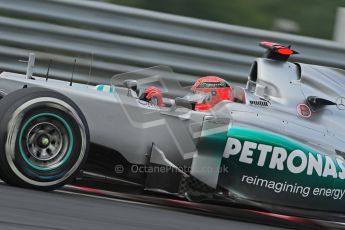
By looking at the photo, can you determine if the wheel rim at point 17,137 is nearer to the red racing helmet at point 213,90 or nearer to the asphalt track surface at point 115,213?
the asphalt track surface at point 115,213

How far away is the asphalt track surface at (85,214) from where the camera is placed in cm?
434

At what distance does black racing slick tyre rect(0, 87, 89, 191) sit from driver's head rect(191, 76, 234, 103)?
1.37 metres

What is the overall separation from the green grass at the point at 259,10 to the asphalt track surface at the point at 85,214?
491cm

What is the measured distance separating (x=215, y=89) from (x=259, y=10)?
4.54 meters

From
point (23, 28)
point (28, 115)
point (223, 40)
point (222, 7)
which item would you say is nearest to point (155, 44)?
point (223, 40)

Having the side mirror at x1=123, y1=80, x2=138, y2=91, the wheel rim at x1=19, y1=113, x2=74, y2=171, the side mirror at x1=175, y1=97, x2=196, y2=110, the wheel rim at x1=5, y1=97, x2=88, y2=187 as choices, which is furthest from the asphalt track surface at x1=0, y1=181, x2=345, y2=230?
the side mirror at x1=123, y1=80, x2=138, y2=91

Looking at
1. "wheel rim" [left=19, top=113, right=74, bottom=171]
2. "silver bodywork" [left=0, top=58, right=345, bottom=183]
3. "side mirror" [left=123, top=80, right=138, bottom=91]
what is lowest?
"wheel rim" [left=19, top=113, right=74, bottom=171]

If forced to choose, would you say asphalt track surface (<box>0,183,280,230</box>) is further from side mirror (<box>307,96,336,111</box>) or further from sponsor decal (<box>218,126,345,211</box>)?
side mirror (<box>307,96,336,111</box>)

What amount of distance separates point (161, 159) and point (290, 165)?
932mm

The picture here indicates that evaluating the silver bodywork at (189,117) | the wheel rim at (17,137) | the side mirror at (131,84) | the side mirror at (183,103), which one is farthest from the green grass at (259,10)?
the wheel rim at (17,137)

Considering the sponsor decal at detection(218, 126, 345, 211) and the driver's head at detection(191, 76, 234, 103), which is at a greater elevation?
the driver's head at detection(191, 76, 234, 103)

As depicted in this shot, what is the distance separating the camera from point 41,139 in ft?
17.4

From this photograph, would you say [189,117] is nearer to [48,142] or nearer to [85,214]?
[48,142]

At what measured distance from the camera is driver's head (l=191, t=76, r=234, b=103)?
250 inches
